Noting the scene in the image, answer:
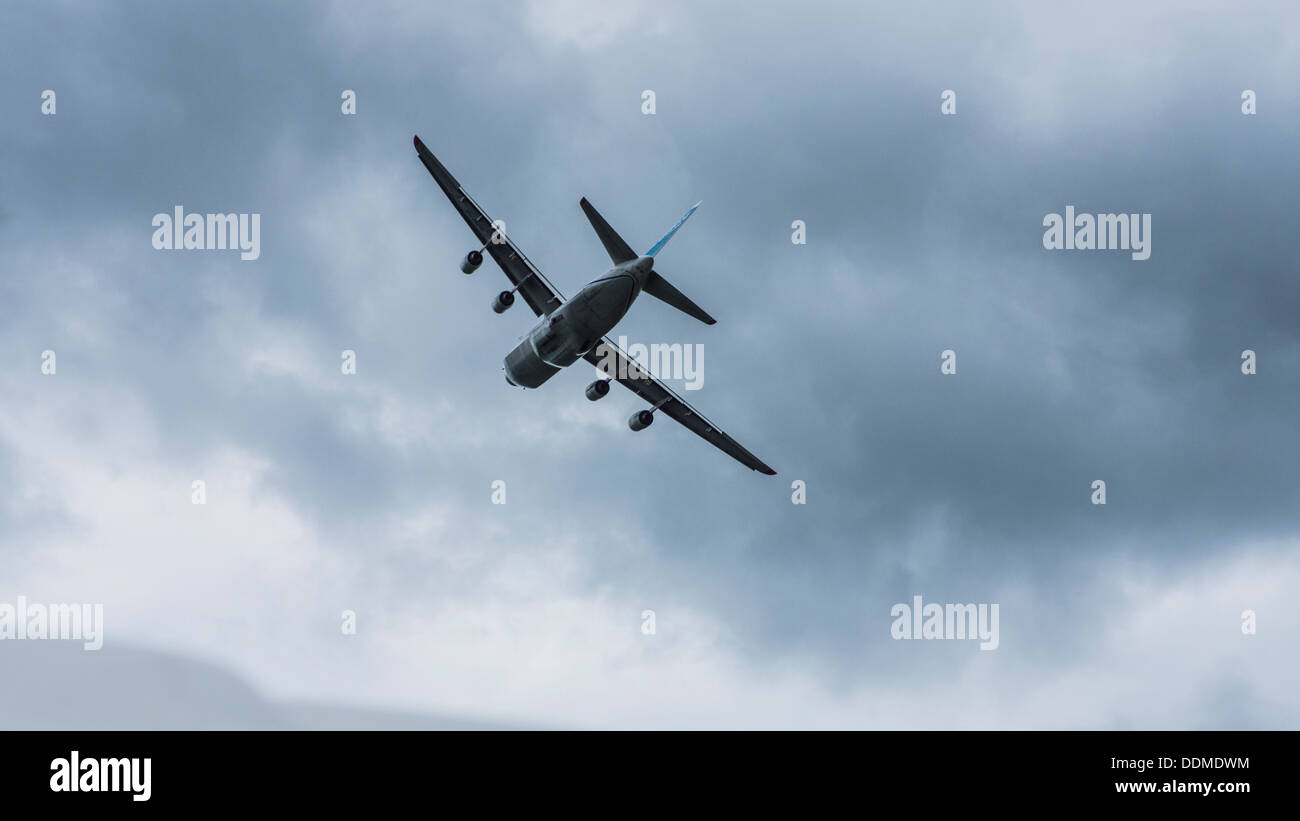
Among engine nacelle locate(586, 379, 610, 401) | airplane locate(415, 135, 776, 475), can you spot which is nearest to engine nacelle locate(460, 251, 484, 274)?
airplane locate(415, 135, 776, 475)

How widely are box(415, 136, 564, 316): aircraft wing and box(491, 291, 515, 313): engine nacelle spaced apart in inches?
38.6

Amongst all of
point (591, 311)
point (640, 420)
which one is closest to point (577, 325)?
point (591, 311)

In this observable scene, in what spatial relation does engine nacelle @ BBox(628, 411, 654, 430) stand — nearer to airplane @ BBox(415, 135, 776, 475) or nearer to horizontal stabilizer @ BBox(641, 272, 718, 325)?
airplane @ BBox(415, 135, 776, 475)

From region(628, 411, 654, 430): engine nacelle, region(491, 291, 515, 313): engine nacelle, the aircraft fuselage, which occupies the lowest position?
region(628, 411, 654, 430): engine nacelle

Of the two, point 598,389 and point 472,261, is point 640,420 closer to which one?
point 598,389

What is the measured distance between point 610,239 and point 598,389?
9075mm

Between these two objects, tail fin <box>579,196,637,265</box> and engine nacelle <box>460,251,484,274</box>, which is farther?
engine nacelle <box>460,251,484,274</box>

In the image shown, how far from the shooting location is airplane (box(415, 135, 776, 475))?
163 ft

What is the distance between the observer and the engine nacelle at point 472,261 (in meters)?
54.2
